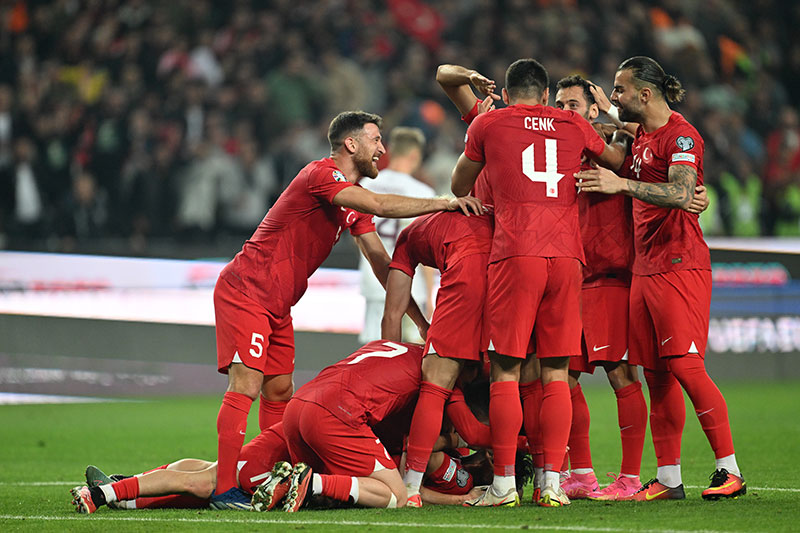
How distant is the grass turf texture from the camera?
4.62 metres

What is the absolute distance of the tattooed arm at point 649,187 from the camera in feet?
17.8

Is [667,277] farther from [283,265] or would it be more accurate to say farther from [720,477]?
[283,265]

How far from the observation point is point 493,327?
5.34 m

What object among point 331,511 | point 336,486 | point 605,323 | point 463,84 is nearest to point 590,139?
point 463,84

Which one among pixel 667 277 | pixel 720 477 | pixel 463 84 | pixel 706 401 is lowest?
pixel 720 477

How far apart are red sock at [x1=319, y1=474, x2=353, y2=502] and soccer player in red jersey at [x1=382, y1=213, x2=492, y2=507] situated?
36cm

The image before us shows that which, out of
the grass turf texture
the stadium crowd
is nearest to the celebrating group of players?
the grass turf texture

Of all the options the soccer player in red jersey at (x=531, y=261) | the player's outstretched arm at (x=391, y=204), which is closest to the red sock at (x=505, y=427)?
the soccer player in red jersey at (x=531, y=261)

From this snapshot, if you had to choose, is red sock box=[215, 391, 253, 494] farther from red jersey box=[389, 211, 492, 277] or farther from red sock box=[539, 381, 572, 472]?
red sock box=[539, 381, 572, 472]

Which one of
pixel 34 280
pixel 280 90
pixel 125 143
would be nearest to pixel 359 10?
pixel 280 90

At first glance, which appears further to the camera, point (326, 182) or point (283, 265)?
point (283, 265)

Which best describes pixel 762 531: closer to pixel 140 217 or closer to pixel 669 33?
pixel 140 217

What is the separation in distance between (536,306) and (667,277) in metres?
0.79

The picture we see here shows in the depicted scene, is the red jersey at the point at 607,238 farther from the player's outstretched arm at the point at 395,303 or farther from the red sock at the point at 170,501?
the red sock at the point at 170,501
